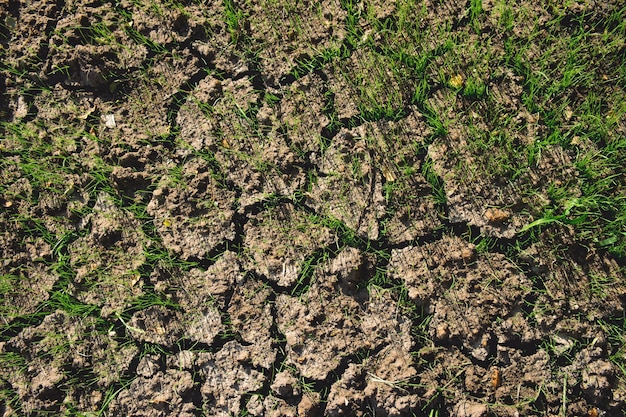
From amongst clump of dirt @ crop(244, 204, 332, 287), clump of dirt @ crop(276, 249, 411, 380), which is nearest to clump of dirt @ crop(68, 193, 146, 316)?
clump of dirt @ crop(244, 204, 332, 287)

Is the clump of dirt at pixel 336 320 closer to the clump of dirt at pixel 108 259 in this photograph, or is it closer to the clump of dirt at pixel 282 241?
the clump of dirt at pixel 282 241

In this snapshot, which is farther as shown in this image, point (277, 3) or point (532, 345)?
point (277, 3)

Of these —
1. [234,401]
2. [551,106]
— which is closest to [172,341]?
[234,401]

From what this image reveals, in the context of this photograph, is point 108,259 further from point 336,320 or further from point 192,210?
point 336,320

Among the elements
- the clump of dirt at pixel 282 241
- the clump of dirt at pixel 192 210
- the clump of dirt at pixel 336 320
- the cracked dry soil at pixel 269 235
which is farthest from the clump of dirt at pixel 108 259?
the clump of dirt at pixel 336 320

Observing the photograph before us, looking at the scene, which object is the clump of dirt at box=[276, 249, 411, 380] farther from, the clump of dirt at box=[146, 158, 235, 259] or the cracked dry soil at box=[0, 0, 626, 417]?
the clump of dirt at box=[146, 158, 235, 259]

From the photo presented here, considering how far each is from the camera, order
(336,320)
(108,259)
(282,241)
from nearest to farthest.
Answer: (336,320), (282,241), (108,259)

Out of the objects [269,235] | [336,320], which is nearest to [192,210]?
[269,235]

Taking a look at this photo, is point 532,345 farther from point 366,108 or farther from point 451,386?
point 366,108
